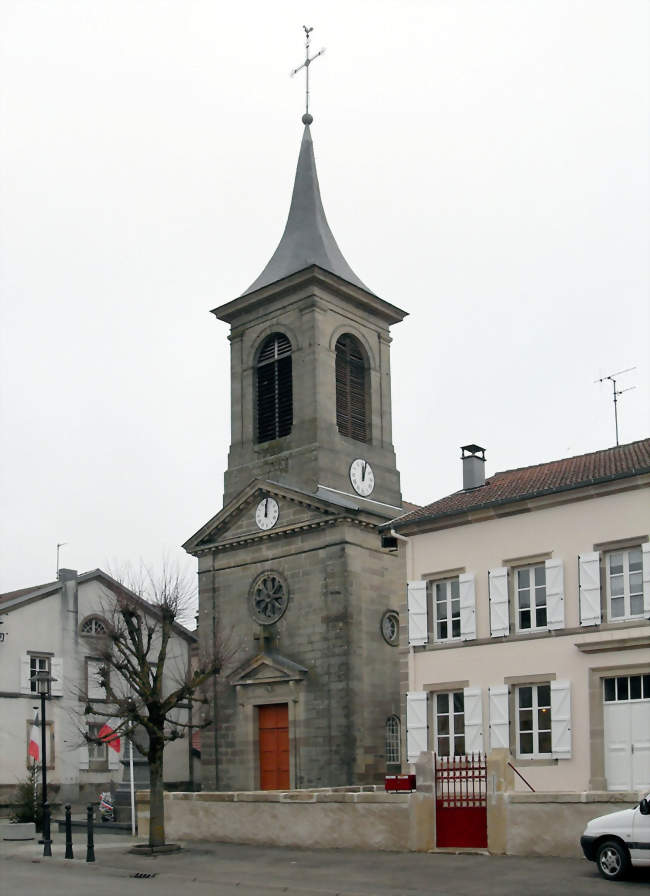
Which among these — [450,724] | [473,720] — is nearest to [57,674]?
[450,724]

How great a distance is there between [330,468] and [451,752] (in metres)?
10.7

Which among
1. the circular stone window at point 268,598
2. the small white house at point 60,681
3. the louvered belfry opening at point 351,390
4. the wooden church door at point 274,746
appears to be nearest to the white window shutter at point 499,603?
the circular stone window at point 268,598

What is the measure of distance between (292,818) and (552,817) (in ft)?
18.2

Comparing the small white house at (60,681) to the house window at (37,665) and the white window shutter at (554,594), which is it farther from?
the white window shutter at (554,594)

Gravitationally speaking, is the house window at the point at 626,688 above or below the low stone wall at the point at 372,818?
above

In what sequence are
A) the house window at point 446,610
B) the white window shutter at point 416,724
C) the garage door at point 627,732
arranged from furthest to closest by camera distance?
1. the house window at point 446,610
2. the white window shutter at point 416,724
3. the garage door at point 627,732

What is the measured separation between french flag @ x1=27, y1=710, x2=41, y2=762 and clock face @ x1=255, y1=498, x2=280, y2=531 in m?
9.80

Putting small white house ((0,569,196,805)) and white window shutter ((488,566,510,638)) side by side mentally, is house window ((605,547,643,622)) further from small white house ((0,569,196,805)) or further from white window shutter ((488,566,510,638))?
small white house ((0,569,196,805))

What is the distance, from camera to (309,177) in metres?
38.4

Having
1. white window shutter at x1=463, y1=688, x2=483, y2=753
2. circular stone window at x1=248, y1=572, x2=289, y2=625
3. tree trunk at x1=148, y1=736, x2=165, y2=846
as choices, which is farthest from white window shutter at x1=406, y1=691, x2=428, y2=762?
circular stone window at x1=248, y1=572, x2=289, y2=625

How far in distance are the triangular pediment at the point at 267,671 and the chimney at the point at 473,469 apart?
723cm

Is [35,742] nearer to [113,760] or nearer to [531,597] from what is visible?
[113,760]

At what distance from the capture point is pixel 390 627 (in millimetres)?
32062

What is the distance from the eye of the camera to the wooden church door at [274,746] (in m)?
31.4
